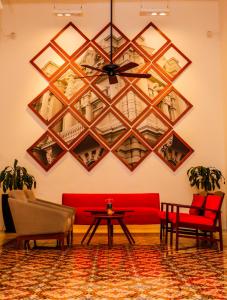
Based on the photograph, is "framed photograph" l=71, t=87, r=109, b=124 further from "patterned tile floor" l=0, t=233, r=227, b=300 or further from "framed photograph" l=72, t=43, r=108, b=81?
"patterned tile floor" l=0, t=233, r=227, b=300

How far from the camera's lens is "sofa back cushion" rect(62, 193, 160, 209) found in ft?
27.2

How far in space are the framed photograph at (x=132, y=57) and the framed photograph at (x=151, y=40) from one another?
0.43 feet

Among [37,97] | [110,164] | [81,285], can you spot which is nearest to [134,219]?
[110,164]

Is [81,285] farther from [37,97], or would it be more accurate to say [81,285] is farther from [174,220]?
[37,97]

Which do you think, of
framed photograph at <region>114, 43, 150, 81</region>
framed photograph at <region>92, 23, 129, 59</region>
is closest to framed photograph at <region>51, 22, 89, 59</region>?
framed photograph at <region>92, 23, 129, 59</region>

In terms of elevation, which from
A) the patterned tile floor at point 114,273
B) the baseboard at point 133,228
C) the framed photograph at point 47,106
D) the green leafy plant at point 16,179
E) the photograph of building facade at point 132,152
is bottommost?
the baseboard at point 133,228

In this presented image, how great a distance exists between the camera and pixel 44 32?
→ 9.02m

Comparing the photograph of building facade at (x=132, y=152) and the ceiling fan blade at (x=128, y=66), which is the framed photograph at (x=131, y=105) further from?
the ceiling fan blade at (x=128, y=66)

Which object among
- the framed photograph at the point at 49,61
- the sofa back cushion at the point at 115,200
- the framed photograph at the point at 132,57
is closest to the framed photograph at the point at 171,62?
the framed photograph at the point at 132,57

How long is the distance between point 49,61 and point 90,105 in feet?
4.55

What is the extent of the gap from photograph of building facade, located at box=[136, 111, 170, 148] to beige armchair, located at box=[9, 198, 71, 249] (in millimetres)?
3705

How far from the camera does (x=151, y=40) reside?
901 centimetres

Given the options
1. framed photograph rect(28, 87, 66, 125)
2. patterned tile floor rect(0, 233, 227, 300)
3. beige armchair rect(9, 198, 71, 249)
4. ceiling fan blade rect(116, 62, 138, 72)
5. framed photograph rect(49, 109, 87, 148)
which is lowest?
patterned tile floor rect(0, 233, 227, 300)

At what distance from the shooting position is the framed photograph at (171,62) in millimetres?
8930
